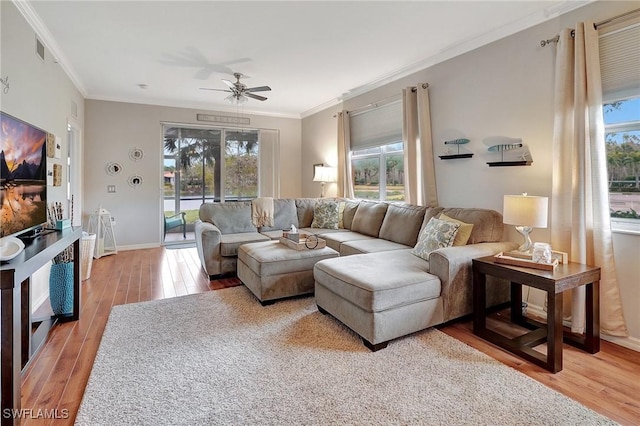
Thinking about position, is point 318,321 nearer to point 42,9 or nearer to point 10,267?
point 10,267

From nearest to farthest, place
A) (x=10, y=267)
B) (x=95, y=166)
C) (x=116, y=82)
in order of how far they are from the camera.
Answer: (x=10, y=267) < (x=116, y=82) < (x=95, y=166)

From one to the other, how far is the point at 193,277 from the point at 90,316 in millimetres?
1304

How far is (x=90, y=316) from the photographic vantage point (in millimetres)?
2945

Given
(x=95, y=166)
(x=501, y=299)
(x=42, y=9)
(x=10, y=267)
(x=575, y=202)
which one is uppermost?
(x=42, y=9)

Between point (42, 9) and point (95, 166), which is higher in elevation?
point (42, 9)

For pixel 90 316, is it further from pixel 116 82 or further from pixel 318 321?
pixel 116 82

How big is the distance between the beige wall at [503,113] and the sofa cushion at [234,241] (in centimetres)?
229

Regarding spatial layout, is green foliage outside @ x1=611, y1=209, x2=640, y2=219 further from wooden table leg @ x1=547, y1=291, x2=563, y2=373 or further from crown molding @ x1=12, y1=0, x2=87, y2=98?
crown molding @ x1=12, y1=0, x2=87, y2=98

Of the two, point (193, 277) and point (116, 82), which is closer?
point (193, 277)

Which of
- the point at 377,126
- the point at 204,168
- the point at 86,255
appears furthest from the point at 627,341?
the point at 204,168

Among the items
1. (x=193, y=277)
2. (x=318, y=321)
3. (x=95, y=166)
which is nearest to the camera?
(x=318, y=321)

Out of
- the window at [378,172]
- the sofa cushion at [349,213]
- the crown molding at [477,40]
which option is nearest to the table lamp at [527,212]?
the crown molding at [477,40]

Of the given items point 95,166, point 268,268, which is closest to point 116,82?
point 95,166

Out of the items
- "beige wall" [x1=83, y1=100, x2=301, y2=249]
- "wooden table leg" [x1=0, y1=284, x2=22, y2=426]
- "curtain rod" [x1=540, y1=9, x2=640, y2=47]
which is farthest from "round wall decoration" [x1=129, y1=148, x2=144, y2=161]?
"curtain rod" [x1=540, y1=9, x2=640, y2=47]
